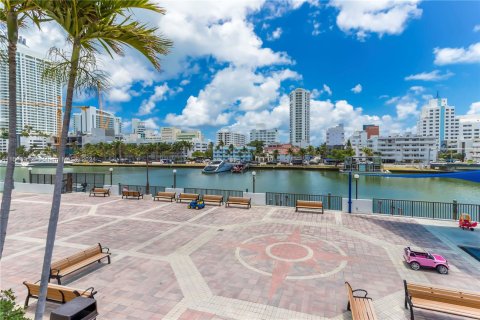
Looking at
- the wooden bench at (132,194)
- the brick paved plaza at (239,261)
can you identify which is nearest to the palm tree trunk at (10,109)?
the brick paved plaza at (239,261)

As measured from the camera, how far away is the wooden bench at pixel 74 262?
7135mm

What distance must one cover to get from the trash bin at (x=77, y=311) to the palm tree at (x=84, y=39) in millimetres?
1331

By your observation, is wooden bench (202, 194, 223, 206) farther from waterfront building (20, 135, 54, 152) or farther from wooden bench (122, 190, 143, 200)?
waterfront building (20, 135, 54, 152)

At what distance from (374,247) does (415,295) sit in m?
4.20

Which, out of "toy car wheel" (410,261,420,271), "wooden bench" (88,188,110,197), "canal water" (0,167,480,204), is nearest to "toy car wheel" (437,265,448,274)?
"toy car wheel" (410,261,420,271)

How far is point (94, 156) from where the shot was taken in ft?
413

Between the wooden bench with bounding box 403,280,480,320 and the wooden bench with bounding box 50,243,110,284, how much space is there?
29.5 feet

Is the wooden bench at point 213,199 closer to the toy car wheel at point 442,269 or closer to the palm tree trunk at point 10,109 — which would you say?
the toy car wheel at point 442,269

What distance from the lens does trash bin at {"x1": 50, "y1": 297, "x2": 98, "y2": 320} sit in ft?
15.5

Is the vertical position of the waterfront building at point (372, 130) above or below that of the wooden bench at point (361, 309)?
above

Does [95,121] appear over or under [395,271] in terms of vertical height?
over

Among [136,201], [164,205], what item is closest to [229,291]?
[164,205]

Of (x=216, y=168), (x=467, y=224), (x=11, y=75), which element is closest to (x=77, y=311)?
(x=11, y=75)

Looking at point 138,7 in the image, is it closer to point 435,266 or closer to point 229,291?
point 229,291
